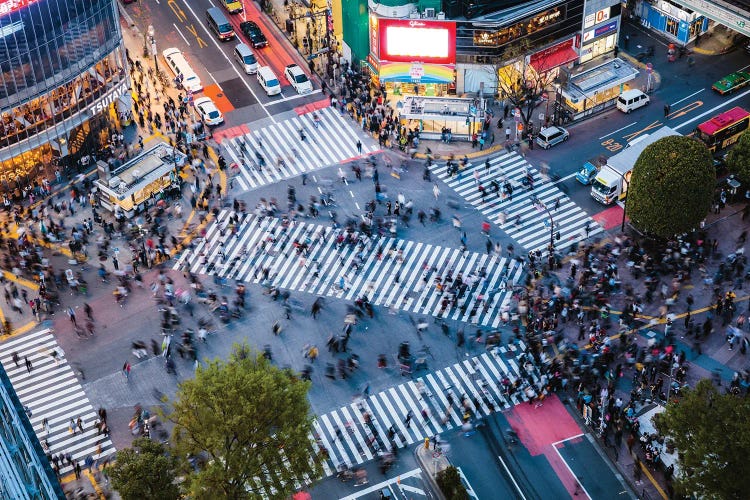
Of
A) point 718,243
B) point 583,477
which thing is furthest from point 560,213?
point 583,477

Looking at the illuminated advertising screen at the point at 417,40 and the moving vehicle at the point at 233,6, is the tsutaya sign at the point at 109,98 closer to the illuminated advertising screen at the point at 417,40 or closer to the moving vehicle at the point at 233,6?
the moving vehicle at the point at 233,6

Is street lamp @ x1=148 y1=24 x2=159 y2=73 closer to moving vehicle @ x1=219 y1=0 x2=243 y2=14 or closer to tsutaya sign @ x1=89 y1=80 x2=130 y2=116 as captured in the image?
moving vehicle @ x1=219 y1=0 x2=243 y2=14

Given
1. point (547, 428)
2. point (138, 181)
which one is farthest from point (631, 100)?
point (138, 181)

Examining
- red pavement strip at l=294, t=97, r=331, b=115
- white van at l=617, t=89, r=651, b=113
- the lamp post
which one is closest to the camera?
the lamp post

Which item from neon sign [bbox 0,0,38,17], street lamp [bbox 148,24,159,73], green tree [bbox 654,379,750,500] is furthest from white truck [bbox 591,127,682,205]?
neon sign [bbox 0,0,38,17]

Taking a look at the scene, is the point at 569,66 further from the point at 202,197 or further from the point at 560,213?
the point at 202,197

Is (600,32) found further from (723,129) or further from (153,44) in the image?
(153,44)
